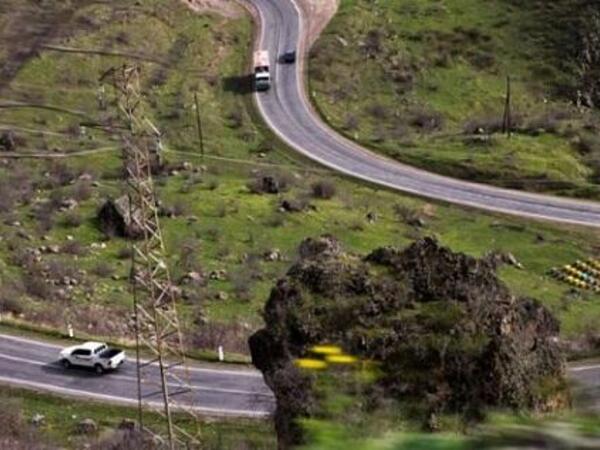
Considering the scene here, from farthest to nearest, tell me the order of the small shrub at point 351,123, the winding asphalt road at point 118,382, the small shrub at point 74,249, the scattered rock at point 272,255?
the small shrub at point 351,123 < the scattered rock at point 272,255 < the small shrub at point 74,249 < the winding asphalt road at point 118,382

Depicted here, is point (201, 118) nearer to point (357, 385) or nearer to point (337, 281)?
point (337, 281)

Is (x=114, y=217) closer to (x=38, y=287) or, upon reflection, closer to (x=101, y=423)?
(x=38, y=287)

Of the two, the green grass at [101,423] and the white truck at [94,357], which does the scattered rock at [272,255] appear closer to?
the white truck at [94,357]

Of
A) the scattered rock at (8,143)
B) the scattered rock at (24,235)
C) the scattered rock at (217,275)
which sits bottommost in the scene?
the scattered rock at (217,275)

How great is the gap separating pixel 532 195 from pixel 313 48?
20.8m

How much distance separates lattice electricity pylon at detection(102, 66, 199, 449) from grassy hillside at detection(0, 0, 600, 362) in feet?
11.2

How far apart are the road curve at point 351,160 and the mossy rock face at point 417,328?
91.0ft

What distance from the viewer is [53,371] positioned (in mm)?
29141

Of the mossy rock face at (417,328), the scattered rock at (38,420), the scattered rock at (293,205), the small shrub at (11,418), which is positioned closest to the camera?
the mossy rock face at (417,328)

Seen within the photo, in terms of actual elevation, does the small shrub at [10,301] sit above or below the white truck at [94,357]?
above

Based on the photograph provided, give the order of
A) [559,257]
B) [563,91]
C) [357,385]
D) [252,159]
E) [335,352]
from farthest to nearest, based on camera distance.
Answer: [563,91]
[252,159]
[559,257]
[357,385]
[335,352]

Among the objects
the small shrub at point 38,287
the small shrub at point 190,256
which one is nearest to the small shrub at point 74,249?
the small shrub at point 190,256

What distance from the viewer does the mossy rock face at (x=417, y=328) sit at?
615 inches

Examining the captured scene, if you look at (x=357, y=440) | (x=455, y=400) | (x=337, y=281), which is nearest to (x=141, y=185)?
(x=337, y=281)
